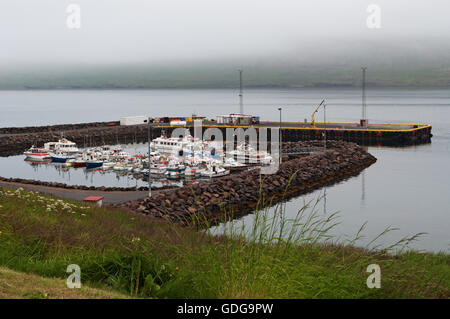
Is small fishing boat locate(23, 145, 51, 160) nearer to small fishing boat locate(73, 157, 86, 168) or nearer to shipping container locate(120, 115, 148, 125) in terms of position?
small fishing boat locate(73, 157, 86, 168)

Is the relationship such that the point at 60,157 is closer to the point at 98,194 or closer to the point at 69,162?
the point at 69,162

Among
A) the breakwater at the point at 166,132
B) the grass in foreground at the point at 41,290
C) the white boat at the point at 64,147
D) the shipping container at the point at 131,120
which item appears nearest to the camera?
the grass in foreground at the point at 41,290

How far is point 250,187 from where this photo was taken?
127 ft

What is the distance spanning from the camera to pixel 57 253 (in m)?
9.10

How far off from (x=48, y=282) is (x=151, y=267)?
57.2 inches

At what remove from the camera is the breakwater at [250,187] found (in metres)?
29.9

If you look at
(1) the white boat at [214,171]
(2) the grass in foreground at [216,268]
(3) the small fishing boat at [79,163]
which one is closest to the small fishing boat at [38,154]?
(3) the small fishing boat at [79,163]

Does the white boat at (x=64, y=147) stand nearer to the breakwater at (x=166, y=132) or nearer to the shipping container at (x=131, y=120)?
the breakwater at (x=166, y=132)

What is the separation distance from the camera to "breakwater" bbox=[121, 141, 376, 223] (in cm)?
2991

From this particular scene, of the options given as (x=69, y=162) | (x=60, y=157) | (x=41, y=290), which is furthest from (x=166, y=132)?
(x=41, y=290)

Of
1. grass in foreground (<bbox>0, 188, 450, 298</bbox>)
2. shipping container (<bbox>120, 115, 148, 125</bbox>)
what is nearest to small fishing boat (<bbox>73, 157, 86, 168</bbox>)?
shipping container (<bbox>120, 115, 148, 125</bbox>)

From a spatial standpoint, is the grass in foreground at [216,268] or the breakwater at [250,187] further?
the breakwater at [250,187]
